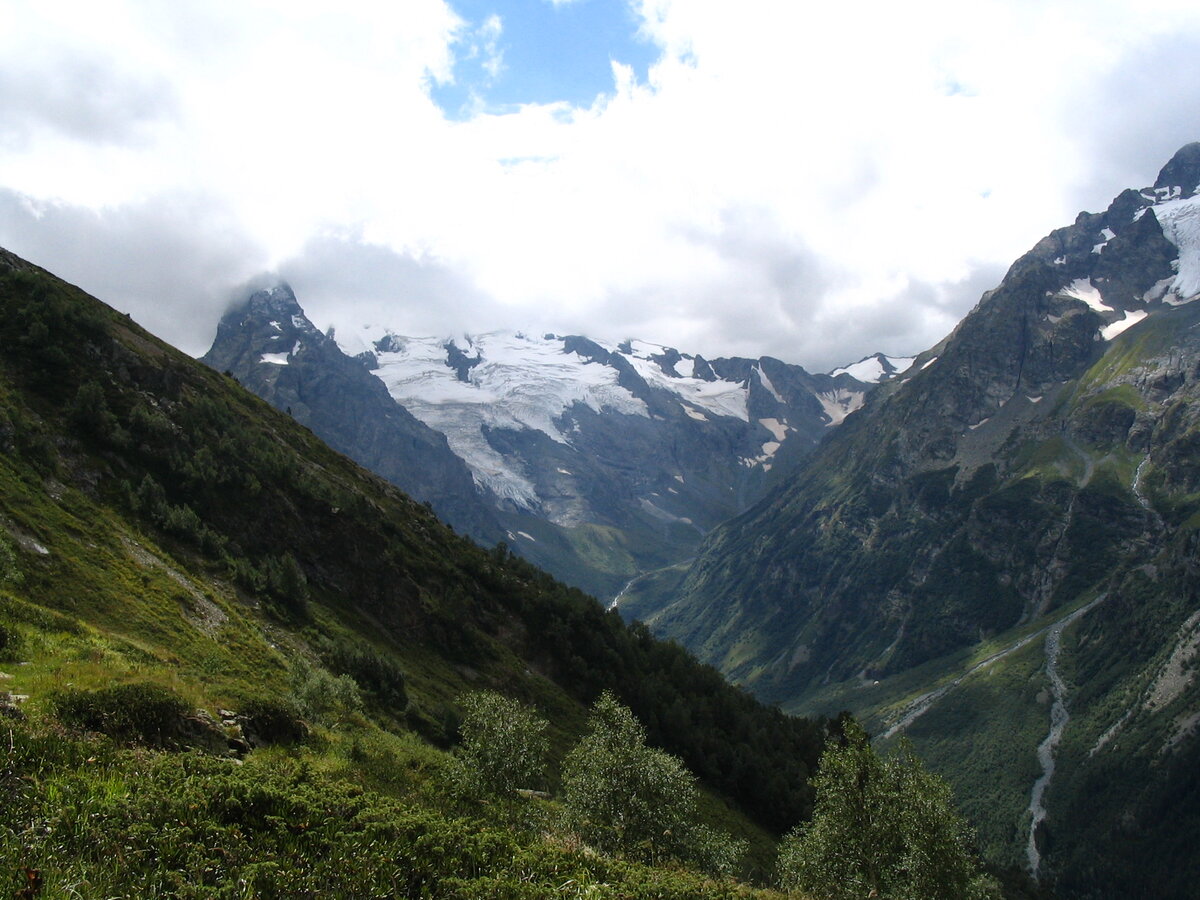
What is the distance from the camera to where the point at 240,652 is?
52969mm


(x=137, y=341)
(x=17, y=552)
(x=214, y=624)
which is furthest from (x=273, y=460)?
(x=17, y=552)

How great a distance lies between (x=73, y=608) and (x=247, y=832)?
36.7 meters

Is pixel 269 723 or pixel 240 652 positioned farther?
pixel 240 652

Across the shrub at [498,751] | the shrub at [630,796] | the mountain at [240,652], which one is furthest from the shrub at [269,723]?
the shrub at [630,796]

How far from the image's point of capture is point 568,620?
408ft

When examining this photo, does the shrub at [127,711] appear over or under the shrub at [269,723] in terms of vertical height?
over

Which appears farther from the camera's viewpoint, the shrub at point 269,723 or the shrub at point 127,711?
the shrub at point 269,723

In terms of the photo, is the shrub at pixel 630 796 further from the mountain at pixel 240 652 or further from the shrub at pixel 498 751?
the mountain at pixel 240 652

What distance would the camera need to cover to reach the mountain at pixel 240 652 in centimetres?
1683

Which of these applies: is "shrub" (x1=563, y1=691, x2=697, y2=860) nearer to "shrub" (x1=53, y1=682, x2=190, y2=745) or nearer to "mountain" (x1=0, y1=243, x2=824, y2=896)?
"mountain" (x1=0, y1=243, x2=824, y2=896)

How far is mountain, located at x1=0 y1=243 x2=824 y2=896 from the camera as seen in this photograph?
1683 centimetres

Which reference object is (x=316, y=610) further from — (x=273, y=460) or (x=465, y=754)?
(x=465, y=754)

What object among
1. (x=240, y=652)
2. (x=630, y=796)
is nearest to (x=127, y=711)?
(x=630, y=796)

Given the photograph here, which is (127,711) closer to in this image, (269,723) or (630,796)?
(269,723)
